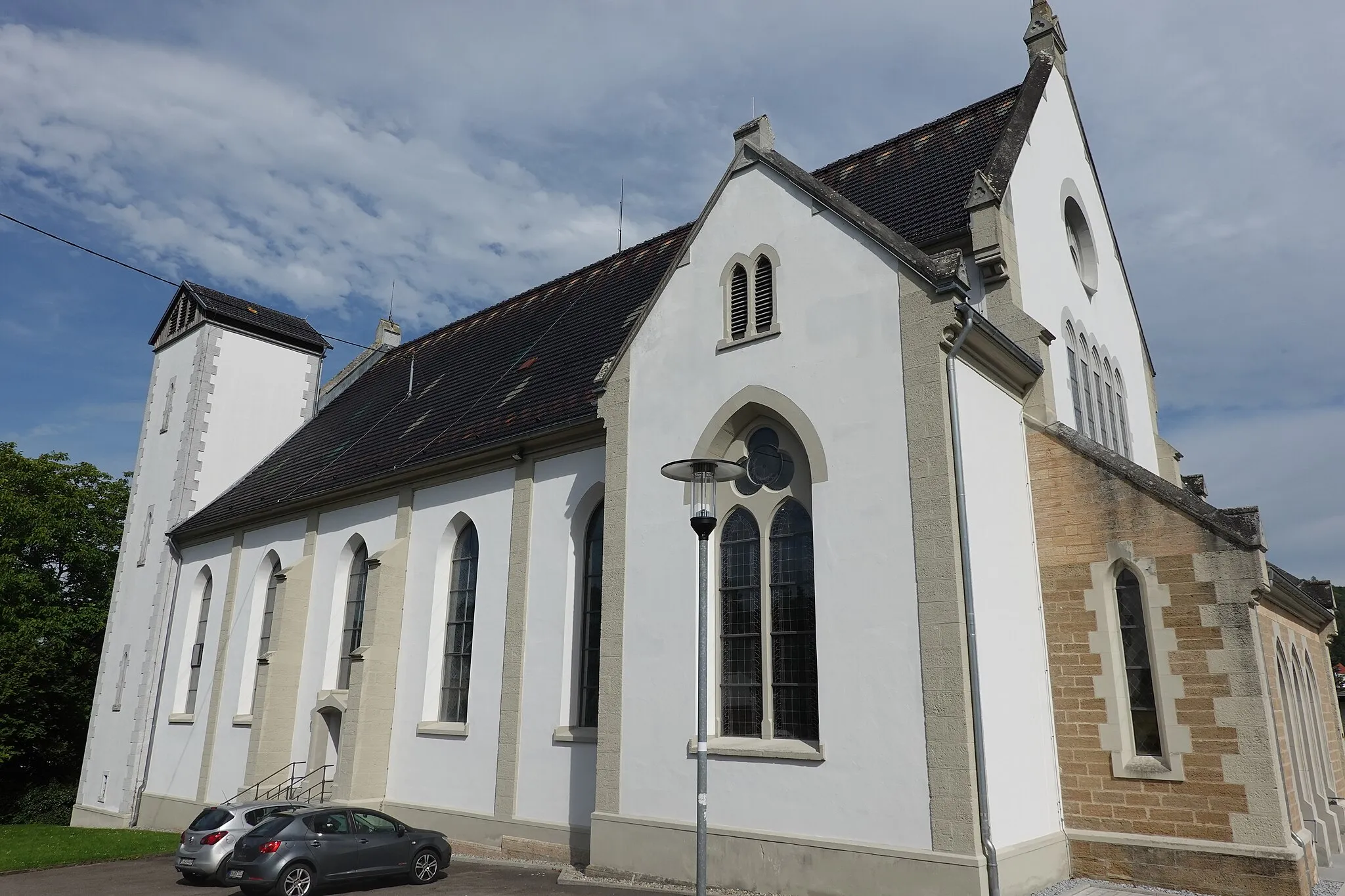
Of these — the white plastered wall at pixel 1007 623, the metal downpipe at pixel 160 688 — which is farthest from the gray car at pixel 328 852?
the metal downpipe at pixel 160 688

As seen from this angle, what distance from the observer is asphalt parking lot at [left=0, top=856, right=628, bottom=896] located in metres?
12.9

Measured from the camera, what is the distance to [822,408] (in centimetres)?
1278

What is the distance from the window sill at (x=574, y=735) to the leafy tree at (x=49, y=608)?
25.6 metres

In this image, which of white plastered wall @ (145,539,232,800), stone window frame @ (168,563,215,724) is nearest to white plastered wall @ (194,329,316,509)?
white plastered wall @ (145,539,232,800)

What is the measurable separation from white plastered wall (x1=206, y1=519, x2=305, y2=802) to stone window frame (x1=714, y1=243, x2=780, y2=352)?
45.0ft

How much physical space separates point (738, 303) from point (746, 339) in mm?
725

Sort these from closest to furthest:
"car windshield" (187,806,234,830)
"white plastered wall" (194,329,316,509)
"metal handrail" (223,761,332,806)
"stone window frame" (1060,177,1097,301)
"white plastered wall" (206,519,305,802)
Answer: "car windshield" (187,806,234,830), "stone window frame" (1060,177,1097,301), "metal handrail" (223,761,332,806), "white plastered wall" (206,519,305,802), "white plastered wall" (194,329,316,509)

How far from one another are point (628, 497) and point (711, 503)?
16.0 ft

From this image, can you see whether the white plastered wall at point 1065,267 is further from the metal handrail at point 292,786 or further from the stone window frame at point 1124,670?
the metal handrail at point 292,786

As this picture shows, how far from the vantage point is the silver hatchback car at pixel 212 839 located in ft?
47.2

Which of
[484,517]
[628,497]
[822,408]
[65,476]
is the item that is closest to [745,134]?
[822,408]

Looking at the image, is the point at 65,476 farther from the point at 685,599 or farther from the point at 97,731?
the point at 685,599

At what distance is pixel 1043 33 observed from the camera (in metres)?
18.3

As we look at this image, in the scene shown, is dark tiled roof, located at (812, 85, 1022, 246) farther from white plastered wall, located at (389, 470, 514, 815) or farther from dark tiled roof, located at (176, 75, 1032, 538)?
white plastered wall, located at (389, 470, 514, 815)
